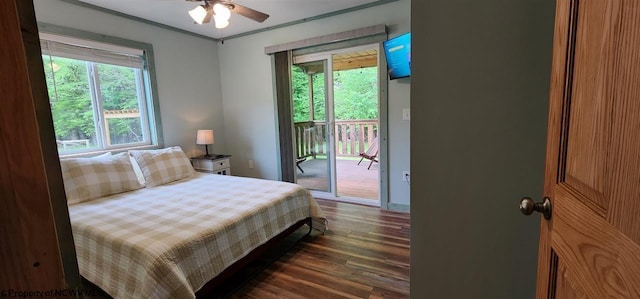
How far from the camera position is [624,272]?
0.41 meters

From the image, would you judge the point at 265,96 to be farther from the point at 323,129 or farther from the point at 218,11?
the point at 218,11

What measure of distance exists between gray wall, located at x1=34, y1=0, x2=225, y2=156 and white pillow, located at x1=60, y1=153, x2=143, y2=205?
90 centimetres

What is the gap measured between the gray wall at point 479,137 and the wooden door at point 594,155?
0.27 metres

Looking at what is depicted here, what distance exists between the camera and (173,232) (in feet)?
5.41

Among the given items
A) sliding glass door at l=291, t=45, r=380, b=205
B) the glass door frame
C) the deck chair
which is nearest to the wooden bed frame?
the glass door frame

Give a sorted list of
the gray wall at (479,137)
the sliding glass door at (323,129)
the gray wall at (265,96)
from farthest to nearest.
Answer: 1. the sliding glass door at (323,129)
2. the gray wall at (265,96)
3. the gray wall at (479,137)

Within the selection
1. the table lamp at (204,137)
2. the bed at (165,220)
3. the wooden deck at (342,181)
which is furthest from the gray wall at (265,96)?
the bed at (165,220)

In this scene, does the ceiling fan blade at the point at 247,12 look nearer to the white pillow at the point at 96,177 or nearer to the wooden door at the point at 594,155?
the white pillow at the point at 96,177

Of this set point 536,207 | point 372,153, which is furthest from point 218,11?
point 372,153

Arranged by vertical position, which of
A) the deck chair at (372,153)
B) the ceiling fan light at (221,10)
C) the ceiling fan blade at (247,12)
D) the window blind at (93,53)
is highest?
the ceiling fan blade at (247,12)

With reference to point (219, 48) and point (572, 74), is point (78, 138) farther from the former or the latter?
point (572, 74)

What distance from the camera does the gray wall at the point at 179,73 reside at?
2.87m

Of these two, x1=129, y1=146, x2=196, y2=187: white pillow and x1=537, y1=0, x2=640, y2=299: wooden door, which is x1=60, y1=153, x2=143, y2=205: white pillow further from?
x1=537, y1=0, x2=640, y2=299: wooden door

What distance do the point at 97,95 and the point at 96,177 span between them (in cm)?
102
